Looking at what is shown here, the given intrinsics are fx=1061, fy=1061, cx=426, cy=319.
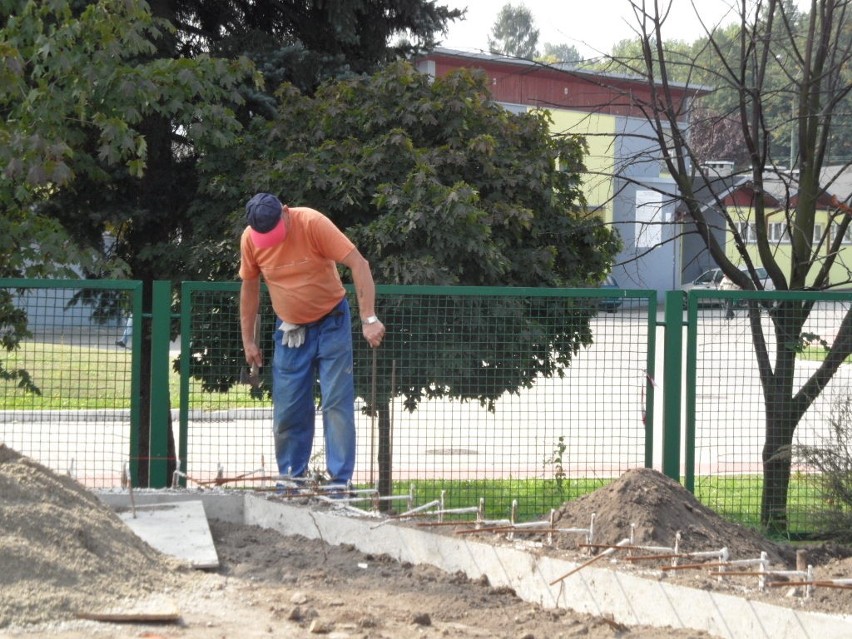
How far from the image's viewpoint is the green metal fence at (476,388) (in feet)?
22.9

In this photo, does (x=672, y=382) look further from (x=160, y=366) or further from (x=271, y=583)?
(x=271, y=583)

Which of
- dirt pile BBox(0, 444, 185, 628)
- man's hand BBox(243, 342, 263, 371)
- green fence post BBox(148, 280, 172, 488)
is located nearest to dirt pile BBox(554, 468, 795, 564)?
dirt pile BBox(0, 444, 185, 628)

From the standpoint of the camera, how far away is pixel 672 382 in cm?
742

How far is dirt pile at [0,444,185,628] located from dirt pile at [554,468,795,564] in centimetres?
204

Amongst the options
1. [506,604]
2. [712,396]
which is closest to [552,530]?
[506,604]

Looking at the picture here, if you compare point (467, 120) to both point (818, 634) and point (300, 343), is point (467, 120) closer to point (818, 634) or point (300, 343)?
point (300, 343)

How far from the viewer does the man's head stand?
20.1 ft

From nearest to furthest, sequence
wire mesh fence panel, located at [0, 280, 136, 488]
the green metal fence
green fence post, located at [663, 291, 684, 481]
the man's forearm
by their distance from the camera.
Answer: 1. the man's forearm
2. wire mesh fence panel, located at [0, 280, 136, 488]
3. the green metal fence
4. green fence post, located at [663, 291, 684, 481]

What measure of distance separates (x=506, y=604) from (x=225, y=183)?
15.7 feet

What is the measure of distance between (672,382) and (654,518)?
2331 millimetres

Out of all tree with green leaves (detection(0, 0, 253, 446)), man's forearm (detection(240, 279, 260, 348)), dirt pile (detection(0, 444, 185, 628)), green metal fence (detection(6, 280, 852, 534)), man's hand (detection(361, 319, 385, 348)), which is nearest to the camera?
dirt pile (detection(0, 444, 185, 628))

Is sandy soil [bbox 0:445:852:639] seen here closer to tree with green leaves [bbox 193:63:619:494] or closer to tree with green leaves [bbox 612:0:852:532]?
tree with green leaves [bbox 193:63:619:494]

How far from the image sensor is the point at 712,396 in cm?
736

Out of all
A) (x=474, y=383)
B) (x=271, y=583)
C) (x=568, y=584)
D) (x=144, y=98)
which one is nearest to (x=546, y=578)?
(x=568, y=584)
